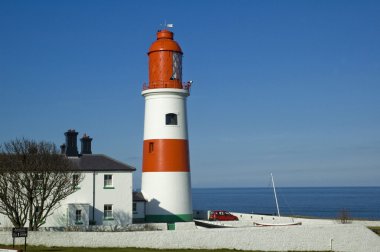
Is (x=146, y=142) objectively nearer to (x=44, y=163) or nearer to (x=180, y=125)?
(x=180, y=125)

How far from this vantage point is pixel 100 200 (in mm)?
35312

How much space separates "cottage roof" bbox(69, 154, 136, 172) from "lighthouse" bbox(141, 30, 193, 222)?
1.76 m

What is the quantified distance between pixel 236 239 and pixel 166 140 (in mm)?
8571

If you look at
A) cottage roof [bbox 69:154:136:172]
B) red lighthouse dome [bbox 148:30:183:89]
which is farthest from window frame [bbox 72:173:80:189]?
red lighthouse dome [bbox 148:30:183:89]

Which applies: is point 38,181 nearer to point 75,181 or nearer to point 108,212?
point 75,181

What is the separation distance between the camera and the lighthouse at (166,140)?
118ft

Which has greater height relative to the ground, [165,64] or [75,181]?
[165,64]

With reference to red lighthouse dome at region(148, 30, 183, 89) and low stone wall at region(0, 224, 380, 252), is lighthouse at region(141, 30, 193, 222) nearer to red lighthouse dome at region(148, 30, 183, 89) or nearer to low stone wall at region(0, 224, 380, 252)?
red lighthouse dome at region(148, 30, 183, 89)

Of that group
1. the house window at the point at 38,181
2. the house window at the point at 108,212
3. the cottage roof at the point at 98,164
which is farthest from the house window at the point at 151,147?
the house window at the point at 38,181

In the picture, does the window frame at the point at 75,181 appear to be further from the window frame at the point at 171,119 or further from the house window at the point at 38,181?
the window frame at the point at 171,119

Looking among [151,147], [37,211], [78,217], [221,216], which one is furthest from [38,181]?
[221,216]

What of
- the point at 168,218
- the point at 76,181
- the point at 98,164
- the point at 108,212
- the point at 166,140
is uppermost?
the point at 166,140

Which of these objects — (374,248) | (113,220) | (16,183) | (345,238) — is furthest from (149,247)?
(374,248)

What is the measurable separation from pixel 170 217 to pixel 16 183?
10482 millimetres
